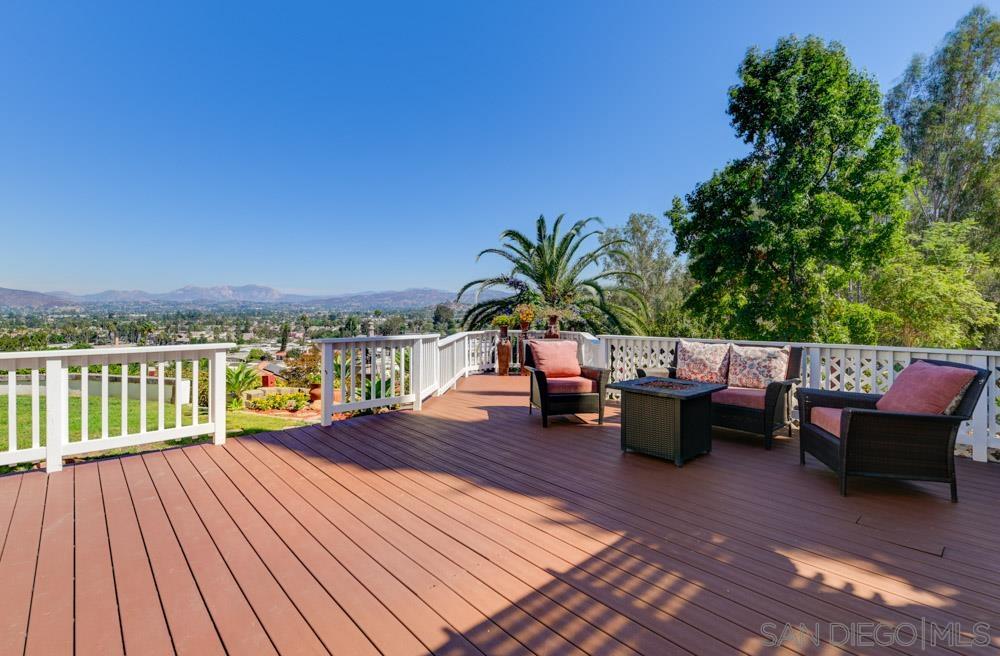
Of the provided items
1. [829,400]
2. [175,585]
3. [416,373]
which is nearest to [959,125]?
[829,400]

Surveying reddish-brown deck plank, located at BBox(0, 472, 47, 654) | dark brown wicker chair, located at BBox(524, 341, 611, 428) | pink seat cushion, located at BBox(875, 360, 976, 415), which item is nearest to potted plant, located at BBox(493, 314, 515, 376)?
dark brown wicker chair, located at BBox(524, 341, 611, 428)

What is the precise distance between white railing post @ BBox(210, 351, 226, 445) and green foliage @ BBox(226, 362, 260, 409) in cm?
509

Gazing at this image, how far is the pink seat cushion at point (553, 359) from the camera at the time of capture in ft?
16.6

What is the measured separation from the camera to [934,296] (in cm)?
1173

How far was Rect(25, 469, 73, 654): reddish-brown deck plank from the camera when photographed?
1.49 m

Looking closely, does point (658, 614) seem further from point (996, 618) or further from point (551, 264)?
point (551, 264)

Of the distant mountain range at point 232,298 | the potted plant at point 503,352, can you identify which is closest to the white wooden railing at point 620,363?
the potted plant at point 503,352

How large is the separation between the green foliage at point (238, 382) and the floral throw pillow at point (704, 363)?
26.3 feet

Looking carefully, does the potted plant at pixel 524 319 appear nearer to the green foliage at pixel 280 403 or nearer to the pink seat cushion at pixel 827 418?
the green foliage at pixel 280 403

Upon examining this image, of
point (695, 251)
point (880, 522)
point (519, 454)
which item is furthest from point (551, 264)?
point (880, 522)

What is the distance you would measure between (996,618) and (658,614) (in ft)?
4.21

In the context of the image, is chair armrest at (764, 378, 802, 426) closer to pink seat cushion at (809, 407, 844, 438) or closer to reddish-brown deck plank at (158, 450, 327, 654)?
pink seat cushion at (809, 407, 844, 438)

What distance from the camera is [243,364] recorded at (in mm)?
9258

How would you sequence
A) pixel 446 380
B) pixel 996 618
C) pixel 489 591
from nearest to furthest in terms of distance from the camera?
pixel 996 618, pixel 489 591, pixel 446 380
